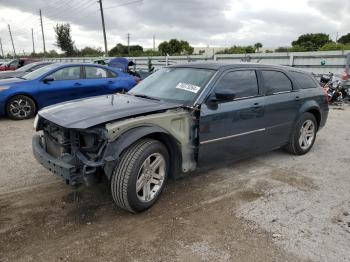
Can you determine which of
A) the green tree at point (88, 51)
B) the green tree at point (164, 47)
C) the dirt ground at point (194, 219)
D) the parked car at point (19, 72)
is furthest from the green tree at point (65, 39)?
the dirt ground at point (194, 219)

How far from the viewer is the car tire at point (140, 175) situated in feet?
11.0

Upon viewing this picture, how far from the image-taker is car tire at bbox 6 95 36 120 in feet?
27.5

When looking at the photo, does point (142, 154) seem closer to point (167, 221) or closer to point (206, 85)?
point (167, 221)

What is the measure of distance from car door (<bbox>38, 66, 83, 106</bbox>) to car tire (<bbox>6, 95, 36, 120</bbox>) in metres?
0.33

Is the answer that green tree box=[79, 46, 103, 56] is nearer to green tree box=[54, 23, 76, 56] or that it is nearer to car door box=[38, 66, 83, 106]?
green tree box=[54, 23, 76, 56]

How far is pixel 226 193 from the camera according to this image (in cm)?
425

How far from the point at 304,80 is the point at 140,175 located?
3.77 m

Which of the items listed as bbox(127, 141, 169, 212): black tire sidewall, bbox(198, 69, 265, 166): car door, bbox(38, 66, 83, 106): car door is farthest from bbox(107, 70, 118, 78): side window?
bbox(127, 141, 169, 212): black tire sidewall

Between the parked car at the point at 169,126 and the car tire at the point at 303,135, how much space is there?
0.08 ft

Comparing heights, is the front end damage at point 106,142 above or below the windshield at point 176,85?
below

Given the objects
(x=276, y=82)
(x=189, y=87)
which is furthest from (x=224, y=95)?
(x=276, y=82)

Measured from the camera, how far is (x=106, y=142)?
10.8 ft

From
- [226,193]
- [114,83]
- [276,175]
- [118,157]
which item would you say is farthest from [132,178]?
[114,83]

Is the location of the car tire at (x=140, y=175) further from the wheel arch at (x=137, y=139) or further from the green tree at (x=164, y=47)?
the green tree at (x=164, y=47)
